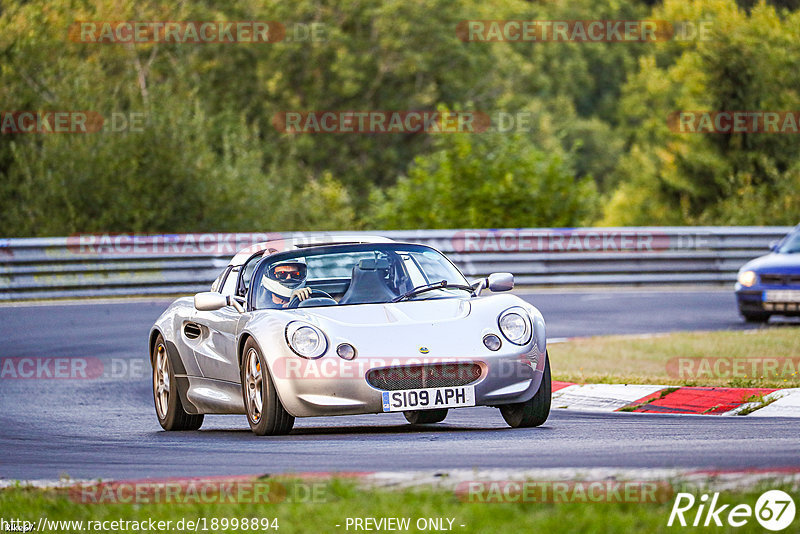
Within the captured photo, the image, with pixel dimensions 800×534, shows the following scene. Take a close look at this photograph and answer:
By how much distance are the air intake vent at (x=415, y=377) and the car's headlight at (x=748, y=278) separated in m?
10.2

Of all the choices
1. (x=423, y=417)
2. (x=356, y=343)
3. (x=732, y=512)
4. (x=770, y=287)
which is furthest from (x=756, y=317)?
(x=732, y=512)

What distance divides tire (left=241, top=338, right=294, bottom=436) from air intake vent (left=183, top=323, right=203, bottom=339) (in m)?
1.03

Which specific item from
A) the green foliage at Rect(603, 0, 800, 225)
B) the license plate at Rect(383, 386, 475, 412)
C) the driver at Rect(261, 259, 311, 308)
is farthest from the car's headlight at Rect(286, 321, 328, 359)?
the green foliage at Rect(603, 0, 800, 225)

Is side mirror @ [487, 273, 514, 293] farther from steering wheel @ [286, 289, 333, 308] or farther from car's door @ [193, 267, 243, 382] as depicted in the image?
car's door @ [193, 267, 243, 382]

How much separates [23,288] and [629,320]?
9363 millimetres

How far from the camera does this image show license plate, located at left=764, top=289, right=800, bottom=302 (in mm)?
17859

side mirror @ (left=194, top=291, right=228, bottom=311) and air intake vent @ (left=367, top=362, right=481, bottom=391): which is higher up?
side mirror @ (left=194, top=291, right=228, bottom=311)

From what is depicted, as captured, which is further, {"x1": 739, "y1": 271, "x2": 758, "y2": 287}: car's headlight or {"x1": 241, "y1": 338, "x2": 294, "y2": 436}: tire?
{"x1": 739, "y1": 271, "x2": 758, "y2": 287}: car's headlight

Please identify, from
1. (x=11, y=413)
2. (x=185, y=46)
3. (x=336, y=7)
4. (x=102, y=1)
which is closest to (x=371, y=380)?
(x=11, y=413)

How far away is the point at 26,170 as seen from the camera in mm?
28625

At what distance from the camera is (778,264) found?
18.2m

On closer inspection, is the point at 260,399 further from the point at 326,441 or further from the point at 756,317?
the point at 756,317

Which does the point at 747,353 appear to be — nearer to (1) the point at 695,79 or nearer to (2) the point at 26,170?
(2) the point at 26,170

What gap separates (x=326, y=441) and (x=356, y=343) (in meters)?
0.65
